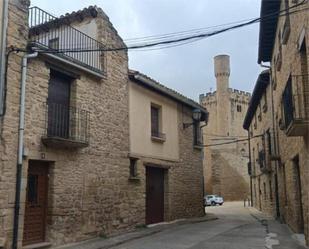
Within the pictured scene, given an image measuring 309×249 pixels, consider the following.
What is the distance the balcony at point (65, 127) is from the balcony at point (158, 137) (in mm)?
4345

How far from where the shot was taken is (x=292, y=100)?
929 centimetres

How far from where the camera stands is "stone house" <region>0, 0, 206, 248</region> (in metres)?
9.64

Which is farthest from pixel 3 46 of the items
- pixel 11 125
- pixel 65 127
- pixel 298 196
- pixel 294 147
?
pixel 298 196

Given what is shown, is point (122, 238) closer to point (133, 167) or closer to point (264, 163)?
point (133, 167)

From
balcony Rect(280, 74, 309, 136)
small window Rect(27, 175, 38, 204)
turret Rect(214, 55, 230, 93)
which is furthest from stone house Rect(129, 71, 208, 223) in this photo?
turret Rect(214, 55, 230, 93)

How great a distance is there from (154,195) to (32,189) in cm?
652

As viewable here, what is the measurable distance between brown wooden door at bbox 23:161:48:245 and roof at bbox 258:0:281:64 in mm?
7623

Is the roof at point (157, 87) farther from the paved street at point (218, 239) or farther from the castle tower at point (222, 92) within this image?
the castle tower at point (222, 92)

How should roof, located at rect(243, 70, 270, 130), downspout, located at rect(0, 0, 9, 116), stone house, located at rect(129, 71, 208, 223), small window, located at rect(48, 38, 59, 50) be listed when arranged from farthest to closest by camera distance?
roof, located at rect(243, 70, 270, 130) → stone house, located at rect(129, 71, 208, 223) → small window, located at rect(48, 38, 59, 50) → downspout, located at rect(0, 0, 9, 116)

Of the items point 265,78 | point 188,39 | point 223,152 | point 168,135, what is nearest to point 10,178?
point 188,39

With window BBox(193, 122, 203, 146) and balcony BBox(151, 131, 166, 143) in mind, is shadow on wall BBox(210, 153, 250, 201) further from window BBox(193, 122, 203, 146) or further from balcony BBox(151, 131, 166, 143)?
balcony BBox(151, 131, 166, 143)

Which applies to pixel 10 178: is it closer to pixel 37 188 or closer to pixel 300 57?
pixel 37 188

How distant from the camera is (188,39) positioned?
28.8ft

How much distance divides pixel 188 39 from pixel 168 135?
8.75 meters
